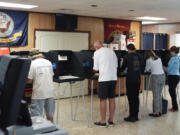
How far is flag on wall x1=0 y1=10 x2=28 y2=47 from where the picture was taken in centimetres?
607

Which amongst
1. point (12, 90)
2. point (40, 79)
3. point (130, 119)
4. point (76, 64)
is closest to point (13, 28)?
point (76, 64)

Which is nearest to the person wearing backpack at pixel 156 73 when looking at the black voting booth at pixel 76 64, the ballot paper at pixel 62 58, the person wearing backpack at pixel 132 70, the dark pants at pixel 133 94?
the person wearing backpack at pixel 132 70

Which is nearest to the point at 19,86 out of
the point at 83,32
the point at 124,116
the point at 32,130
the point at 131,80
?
the point at 32,130

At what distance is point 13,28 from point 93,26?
2.45 m

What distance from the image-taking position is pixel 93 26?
7676 mm

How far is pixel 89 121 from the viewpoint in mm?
4809

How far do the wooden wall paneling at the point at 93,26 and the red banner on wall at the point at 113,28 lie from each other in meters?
0.18

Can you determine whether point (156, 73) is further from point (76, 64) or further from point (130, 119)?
point (76, 64)

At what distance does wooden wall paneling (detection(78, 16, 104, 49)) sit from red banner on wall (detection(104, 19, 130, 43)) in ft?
0.58

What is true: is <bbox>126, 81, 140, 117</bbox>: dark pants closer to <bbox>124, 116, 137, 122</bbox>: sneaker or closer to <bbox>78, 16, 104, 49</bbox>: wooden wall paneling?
<bbox>124, 116, 137, 122</bbox>: sneaker

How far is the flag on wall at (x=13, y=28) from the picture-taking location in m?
6.07

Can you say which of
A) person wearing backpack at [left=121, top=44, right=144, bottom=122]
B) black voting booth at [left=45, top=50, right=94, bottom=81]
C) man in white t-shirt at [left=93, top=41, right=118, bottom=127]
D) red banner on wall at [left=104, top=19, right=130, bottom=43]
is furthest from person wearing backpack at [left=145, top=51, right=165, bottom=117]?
red banner on wall at [left=104, top=19, right=130, bottom=43]

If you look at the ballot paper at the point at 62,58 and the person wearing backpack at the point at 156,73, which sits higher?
the ballot paper at the point at 62,58

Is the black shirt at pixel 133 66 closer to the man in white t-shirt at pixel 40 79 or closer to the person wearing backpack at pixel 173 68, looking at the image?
the person wearing backpack at pixel 173 68
